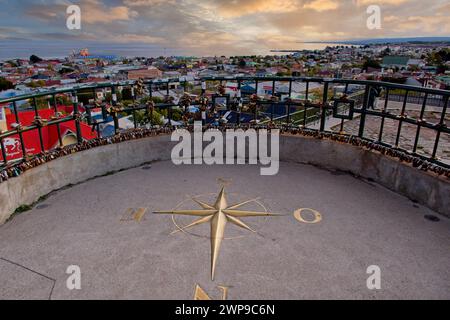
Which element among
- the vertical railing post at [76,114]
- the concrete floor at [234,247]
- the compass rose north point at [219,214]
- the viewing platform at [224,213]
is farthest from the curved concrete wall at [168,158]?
the compass rose north point at [219,214]

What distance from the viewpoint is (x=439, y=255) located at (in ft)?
10.3

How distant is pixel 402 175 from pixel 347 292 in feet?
8.18

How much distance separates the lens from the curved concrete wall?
155 inches

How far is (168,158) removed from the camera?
580 cm

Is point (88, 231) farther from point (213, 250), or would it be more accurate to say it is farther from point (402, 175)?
point (402, 175)

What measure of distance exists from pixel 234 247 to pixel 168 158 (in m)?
2.97

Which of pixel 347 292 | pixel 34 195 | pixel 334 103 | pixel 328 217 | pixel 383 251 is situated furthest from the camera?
pixel 334 103

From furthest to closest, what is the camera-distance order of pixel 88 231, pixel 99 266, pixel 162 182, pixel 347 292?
1. pixel 162 182
2. pixel 88 231
3. pixel 99 266
4. pixel 347 292

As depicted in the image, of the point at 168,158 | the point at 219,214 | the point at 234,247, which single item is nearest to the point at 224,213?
the point at 219,214

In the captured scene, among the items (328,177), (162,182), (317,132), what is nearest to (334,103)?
(317,132)

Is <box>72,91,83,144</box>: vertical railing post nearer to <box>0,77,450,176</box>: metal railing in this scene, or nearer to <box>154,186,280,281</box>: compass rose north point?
<box>0,77,450,176</box>: metal railing

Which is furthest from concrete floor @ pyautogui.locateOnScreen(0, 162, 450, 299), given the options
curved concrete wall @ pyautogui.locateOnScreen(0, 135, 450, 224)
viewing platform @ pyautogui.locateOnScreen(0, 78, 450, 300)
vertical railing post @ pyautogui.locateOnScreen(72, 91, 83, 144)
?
vertical railing post @ pyautogui.locateOnScreen(72, 91, 83, 144)

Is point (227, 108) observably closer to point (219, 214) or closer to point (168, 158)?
point (168, 158)

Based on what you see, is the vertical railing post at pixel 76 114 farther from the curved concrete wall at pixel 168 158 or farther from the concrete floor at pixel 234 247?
the concrete floor at pixel 234 247
